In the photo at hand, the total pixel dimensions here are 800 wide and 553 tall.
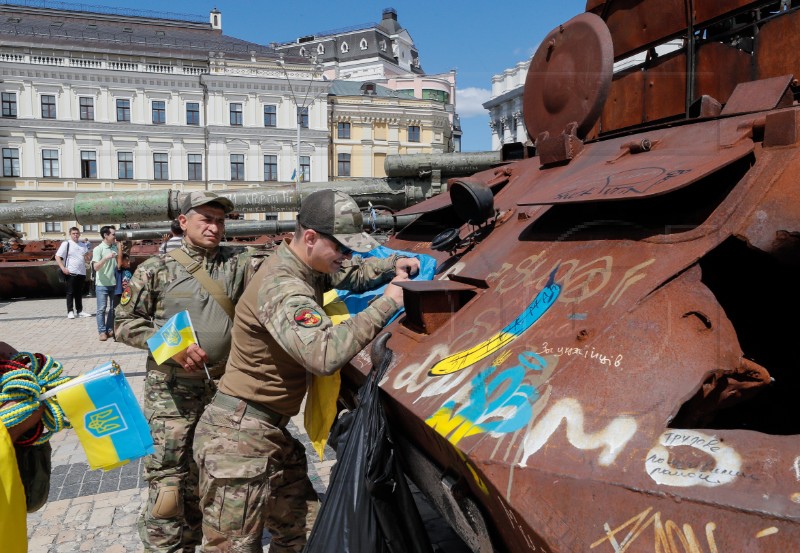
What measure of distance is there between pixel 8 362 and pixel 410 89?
190 ft

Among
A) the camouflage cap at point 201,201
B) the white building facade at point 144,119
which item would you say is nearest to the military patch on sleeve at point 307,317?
the camouflage cap at point 201,201

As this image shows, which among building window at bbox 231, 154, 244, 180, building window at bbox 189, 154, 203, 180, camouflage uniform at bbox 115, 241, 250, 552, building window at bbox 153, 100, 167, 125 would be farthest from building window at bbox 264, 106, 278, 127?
camouflage uniform at bbox 115, 241, 250, 552

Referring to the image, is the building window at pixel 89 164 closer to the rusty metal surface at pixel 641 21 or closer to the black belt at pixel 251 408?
the rusty metal surface at pixel 641 21

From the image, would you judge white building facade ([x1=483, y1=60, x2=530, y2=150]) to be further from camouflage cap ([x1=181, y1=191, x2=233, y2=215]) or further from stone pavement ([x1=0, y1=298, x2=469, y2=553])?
camouflage cap ([x1=181, y1=191, x2=233, y2=215])

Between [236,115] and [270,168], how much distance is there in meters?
3.69

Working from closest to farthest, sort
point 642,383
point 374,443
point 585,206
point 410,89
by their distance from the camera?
1. point 642,383
2. point 374,443
3. point 585,206
4. point 410,89

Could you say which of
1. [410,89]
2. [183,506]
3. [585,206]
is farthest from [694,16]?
[410,89]

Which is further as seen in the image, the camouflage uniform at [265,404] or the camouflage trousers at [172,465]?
the camouflage trousers at [172,465]

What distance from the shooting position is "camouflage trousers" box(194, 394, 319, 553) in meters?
2.79

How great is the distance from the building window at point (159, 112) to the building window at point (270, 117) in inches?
230

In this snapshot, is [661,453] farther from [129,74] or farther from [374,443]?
[129,74]

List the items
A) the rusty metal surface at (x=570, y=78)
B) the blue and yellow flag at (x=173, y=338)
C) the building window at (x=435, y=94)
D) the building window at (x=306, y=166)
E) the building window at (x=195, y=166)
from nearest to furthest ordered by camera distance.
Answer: the blue and yellow flag at (x=173, y=338) < the rusty metal surface at (x=570, y=78) < the building window at (x=195, y=166) < the building window at (x=306, y=166) < the building window at (x=435, y=94)

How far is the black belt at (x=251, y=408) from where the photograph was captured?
2922 millimetres

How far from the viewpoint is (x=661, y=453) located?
5.63 feet
